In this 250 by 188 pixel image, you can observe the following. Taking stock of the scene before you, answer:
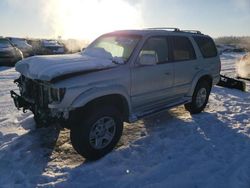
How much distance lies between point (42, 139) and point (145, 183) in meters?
2.24

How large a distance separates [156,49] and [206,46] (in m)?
2.10

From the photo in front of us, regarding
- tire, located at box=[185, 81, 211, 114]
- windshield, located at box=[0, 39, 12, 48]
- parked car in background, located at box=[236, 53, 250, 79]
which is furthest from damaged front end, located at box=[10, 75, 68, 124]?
windshield, located at box=[0, 39, 12, 48]

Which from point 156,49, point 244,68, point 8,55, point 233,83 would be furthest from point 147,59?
point 8,55

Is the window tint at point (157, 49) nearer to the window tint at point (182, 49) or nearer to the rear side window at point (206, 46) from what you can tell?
the window tint at point (182, 49)

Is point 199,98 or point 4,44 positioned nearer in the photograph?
point 199,98

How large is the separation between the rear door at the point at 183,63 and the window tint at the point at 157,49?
0.67ft

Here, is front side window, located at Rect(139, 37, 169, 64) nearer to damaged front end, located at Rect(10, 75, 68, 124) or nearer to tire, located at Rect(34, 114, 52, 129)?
damaged front end, located at Rect(10, 75, 68, 124)

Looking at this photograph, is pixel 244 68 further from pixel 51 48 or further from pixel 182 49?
pixel 51 48

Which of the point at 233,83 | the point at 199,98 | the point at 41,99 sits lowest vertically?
the point at 233,83

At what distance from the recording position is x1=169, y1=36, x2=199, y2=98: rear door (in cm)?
613

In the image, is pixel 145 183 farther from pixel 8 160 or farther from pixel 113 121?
pixel 8 160

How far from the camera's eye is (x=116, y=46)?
5.69m

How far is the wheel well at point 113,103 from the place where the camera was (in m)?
4.52

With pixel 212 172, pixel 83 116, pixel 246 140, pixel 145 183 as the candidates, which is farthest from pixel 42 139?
pixel 246 140
